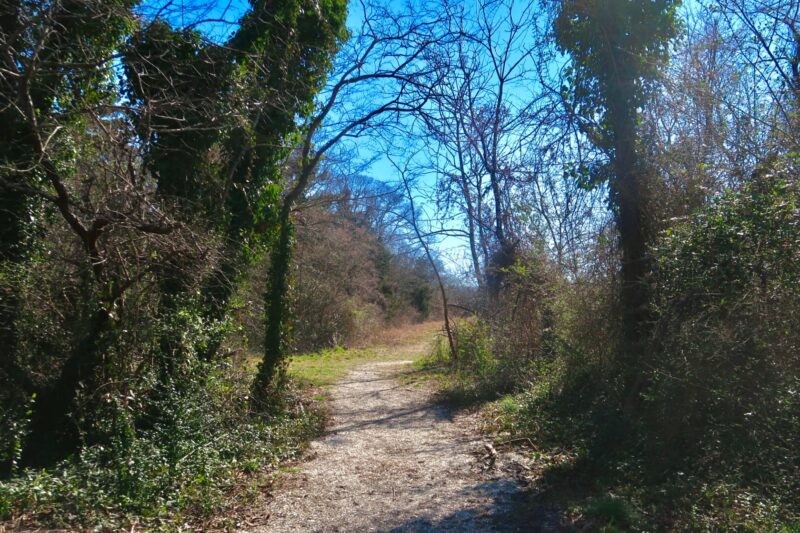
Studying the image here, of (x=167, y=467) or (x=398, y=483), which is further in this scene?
(x=398, y=483)

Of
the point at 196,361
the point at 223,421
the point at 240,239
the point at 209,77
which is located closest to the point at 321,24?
the point at 209,77

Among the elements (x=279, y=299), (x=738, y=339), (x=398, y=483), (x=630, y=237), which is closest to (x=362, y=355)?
(x=279, y=299)

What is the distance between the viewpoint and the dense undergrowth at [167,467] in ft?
17.8

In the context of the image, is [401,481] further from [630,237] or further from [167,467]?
[630,237]

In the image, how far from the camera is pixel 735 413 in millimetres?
6102

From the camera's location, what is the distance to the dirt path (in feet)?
20.2

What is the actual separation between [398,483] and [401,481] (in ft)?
0.26

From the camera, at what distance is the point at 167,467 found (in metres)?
6.68

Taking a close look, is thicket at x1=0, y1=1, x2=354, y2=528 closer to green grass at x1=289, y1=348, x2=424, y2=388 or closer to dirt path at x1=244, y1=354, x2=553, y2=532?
dirt path at x1=244, y1=354, x2=553, y2=532

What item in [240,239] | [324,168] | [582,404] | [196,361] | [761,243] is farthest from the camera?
[324,168]

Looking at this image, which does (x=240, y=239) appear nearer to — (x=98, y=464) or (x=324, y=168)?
(x=98, y=464)

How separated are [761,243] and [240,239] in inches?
327

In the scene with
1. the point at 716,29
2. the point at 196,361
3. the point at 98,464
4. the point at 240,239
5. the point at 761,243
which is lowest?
the point at 98,464

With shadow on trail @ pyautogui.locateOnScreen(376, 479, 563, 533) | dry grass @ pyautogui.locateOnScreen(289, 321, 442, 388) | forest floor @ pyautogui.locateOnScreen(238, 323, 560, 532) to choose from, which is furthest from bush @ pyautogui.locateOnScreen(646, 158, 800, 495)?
dry grass @ pyautogui.locateOnScreen(289, 321, 442, 388)
